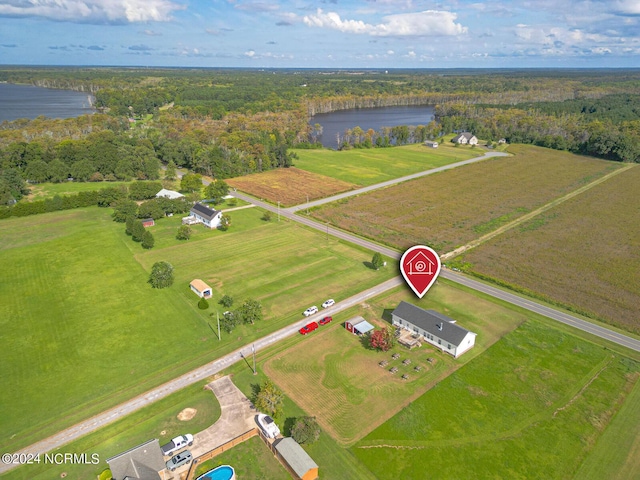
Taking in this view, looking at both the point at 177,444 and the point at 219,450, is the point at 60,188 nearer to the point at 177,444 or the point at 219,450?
the point at 177,444

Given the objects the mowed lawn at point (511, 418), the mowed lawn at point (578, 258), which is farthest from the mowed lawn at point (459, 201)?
the mowed lawn at point (511, 418)

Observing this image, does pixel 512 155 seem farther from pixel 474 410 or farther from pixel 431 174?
pixel 474 410

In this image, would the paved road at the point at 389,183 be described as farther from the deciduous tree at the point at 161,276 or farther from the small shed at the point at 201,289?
the deciduous tree at the point at 161,276

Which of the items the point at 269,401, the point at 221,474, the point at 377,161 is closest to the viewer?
the point at 221,474

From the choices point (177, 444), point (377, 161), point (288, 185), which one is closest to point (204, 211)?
point (288, 185)

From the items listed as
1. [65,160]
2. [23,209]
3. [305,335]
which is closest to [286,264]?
[305,335]

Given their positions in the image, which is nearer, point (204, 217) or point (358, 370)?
point (358, 370)

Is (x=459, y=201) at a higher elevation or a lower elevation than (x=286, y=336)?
higher
